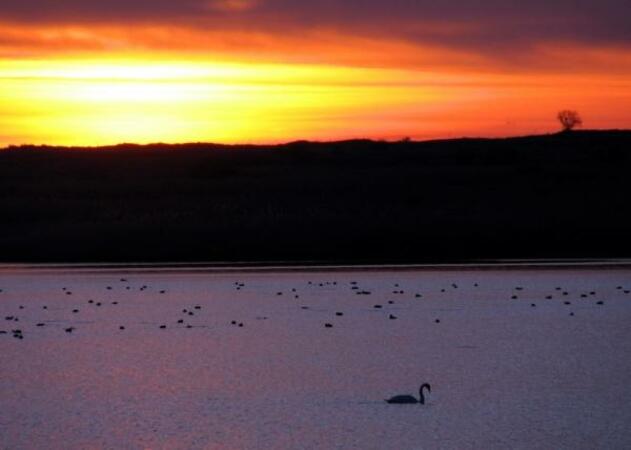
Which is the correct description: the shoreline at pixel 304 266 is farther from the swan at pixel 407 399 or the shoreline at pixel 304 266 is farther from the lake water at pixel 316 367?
the swan at pixel 407 399

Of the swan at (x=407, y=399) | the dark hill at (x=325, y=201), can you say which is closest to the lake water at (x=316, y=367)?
the swan at (x=407, y=399)

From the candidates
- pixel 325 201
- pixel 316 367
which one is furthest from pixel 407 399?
pixel 325 201

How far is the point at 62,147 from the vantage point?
79.4 meters

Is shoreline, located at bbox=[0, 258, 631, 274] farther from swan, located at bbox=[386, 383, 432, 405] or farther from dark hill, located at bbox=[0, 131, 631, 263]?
swan, located at bbox=[386, 383, 432, 405]

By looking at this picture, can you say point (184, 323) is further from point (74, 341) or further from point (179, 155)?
point (179, 155)

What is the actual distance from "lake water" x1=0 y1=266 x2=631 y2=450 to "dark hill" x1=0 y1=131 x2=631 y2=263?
1159cm

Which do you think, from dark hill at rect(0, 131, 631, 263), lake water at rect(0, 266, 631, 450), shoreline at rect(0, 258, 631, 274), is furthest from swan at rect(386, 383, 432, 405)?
dark hill at rect(0, 131, 631, 263)

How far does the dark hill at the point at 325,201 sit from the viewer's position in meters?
35.8

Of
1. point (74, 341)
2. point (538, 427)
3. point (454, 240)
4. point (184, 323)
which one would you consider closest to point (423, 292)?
point (184, 323)

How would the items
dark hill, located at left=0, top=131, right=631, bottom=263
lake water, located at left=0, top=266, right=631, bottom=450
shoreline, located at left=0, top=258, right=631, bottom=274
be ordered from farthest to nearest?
dark hill, located at left=0, top=131, right=631, bottom=263
shoreline, located at left=0, top=258, right=631, bottom=274
lake water, located at left=0, top=266, right=631, bottom=450

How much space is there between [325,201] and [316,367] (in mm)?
33862

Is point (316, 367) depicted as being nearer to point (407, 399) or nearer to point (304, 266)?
point (407, 399)

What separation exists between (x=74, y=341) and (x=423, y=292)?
7.72 m

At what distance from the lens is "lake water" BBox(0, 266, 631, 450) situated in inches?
426
